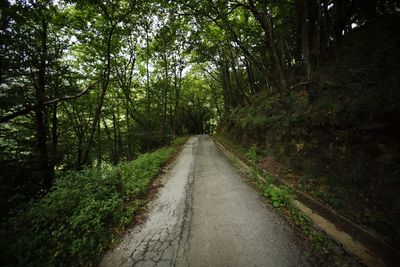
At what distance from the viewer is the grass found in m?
2.99

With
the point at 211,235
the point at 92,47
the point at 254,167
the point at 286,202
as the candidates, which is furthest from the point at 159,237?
the point at 92,47

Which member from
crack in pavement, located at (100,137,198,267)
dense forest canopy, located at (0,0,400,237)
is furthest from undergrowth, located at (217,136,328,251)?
dense forest canopy, located at (0,0,400,237)

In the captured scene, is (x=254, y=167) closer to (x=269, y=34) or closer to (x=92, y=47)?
(x=269, y=34)

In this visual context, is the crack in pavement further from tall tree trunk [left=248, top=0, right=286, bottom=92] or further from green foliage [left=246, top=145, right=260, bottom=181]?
tall tree trunk [left=248, top=0, right=286, bottom=92]

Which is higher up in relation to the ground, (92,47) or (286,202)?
(92,47)

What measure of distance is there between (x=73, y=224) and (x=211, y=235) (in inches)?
113

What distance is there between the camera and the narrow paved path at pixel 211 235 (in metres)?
3.02

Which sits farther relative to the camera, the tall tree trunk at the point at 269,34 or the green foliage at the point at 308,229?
the tall tree trunk at the point at 269,34

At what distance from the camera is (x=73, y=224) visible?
368cm

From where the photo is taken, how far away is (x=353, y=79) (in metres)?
5.91

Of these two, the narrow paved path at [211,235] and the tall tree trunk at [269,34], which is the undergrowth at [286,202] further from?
the tall tree trunk at [269,34]

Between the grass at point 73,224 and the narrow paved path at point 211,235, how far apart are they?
455mm

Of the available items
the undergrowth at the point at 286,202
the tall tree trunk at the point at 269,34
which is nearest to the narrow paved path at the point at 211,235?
the undergrowth at the point at 286,202

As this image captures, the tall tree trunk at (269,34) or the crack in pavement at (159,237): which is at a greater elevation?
the tall tree trunk at (269,34)
